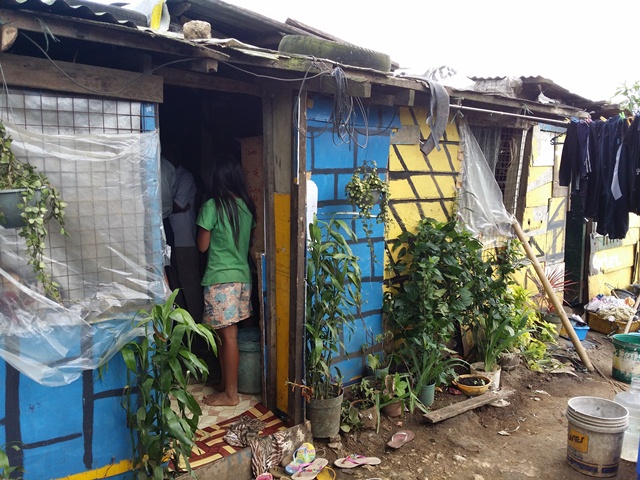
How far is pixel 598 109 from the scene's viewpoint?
8.46 m

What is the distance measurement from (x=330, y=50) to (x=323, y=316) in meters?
2.22

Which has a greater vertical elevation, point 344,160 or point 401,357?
point 344,160

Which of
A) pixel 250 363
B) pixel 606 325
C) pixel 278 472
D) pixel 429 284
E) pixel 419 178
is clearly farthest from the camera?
pixel 606 325

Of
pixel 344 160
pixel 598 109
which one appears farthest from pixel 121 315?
pixel 598 109

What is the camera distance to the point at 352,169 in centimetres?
486

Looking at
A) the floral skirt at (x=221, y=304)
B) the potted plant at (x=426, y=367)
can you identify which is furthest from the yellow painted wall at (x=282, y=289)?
the potted plant at (x=426, y=367)

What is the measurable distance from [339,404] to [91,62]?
3.25 meters

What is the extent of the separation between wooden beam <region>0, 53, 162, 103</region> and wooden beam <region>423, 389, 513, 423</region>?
3687mm

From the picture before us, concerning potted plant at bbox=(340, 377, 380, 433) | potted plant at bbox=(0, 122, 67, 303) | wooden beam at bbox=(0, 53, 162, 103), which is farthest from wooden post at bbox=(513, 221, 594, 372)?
potted plant at bbox=(0, 122, 67, 303)

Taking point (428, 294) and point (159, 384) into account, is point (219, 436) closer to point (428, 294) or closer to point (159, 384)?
point (159, 384)

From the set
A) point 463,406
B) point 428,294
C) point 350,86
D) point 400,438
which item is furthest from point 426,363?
point 350,86

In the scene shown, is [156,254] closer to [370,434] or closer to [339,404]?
[339,404]

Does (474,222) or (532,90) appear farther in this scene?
(532,90)

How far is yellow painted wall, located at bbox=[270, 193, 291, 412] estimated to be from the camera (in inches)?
170
